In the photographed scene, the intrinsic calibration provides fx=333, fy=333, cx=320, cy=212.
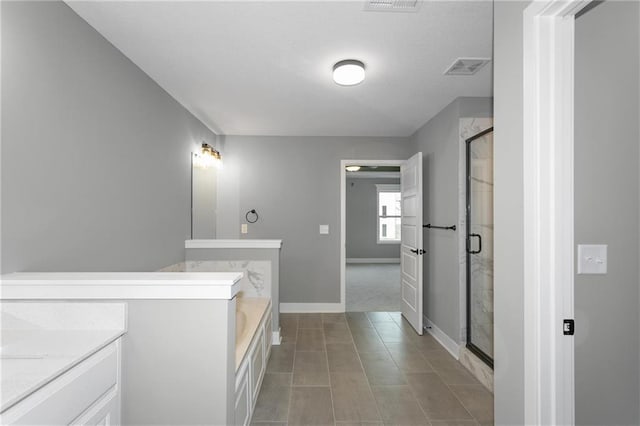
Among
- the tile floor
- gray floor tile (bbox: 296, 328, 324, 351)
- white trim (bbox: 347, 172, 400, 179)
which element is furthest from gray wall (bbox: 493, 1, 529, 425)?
white trim (bbox: 347, 172, 400, 179)

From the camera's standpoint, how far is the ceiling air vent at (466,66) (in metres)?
2.37

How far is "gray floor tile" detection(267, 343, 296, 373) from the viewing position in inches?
110

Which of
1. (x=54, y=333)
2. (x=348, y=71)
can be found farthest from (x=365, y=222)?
(x=54, y=333)

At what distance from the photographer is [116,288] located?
4.35 ft

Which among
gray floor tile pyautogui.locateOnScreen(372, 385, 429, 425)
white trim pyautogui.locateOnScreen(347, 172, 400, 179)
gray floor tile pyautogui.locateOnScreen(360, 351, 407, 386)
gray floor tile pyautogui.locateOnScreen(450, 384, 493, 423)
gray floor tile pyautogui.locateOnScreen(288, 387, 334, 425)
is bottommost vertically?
gray floor tile pyautogui.locateOnScreen(450, 384, 493, 423)

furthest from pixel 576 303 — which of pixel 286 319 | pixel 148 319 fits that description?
pixel 286 319

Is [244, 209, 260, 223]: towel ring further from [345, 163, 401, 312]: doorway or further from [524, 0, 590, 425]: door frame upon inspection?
[345, 163, 401, 312]: doorway

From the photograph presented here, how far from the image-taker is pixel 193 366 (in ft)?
4.42

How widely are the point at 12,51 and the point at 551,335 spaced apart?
244 cm

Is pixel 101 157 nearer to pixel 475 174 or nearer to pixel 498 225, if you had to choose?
pixel 498 225

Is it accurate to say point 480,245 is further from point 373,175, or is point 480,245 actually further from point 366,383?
point 373,175

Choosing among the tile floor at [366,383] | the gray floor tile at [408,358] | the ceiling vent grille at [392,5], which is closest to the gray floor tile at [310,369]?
the tile floor at [366,383]

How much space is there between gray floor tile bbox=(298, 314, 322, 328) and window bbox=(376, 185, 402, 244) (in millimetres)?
5300

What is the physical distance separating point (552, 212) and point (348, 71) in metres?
1.69
